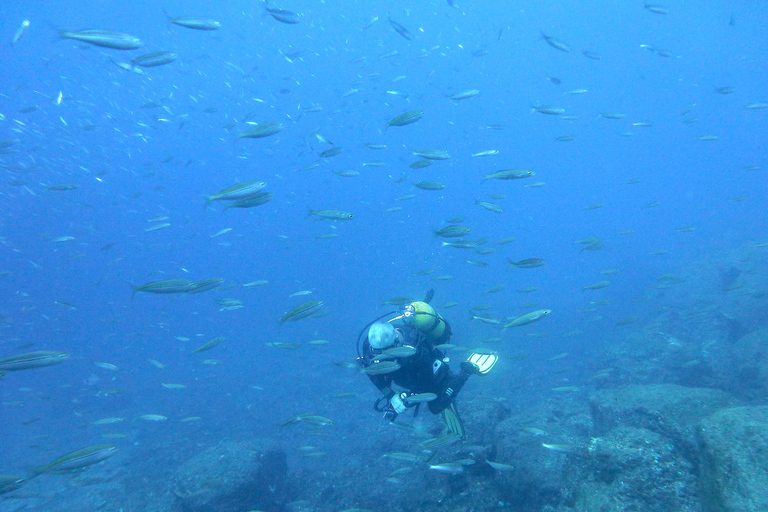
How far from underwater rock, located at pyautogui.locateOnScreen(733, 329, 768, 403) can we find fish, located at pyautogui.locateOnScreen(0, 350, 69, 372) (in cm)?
1129

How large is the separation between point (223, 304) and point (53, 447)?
14721 millimetres

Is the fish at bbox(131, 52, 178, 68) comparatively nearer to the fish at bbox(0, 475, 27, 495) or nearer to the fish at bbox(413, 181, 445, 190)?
the fish at bbox(413, 181, 445, 190)

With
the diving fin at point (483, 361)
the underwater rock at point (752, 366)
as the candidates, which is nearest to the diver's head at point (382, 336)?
the diving fin at point (483, 361)

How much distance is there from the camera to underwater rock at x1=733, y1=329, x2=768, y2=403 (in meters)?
7.31

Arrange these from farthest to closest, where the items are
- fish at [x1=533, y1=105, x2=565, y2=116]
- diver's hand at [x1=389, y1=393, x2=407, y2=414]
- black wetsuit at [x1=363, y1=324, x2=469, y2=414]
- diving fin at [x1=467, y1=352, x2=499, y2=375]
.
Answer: fish at [x1=533, y1=105, x2=565, y2=116] < diving fin at [x1=467, y1=352, x2=499, y2=375] < black wetsuit at [x1=363, y1=324, x2=469, y2=414] < diver's hand at [x1=389, y1=393, x2=407, y2=414]

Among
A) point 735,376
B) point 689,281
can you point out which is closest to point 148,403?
point 735,376

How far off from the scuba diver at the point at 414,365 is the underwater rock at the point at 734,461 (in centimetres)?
244

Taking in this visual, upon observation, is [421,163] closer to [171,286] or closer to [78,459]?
[171,286]

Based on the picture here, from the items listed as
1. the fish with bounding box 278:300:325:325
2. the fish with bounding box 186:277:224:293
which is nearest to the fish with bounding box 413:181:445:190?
the fish with bounding box 278:300:325:325

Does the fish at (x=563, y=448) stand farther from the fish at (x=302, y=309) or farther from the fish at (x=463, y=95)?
the fish at (x=463, y=95)

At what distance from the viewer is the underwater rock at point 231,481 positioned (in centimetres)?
707

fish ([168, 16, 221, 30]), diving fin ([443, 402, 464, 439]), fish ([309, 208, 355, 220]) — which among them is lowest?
diving fin ([443, 402, 464, 439])

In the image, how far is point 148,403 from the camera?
21375 mm

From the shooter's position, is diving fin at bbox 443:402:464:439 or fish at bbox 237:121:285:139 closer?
diving fin at bbox 443:402:464:439
